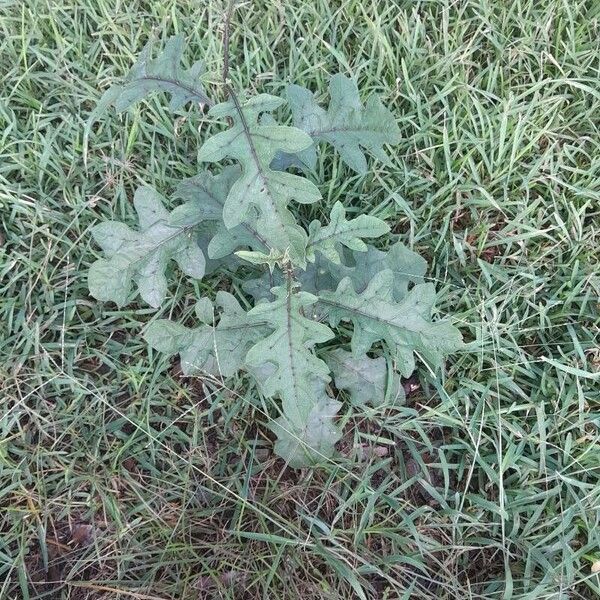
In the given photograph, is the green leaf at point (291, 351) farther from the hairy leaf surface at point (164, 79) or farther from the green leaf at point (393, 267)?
the hairy leaf surface at point (164, 79)

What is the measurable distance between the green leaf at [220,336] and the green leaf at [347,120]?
1.75ft

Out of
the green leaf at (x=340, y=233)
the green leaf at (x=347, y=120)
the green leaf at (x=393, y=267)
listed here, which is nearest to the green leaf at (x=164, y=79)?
the green leaf at (x=347, y=120)

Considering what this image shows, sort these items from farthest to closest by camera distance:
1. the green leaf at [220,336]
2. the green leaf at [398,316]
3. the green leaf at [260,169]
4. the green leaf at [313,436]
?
the green leaf at [313,436] → the green leaf at [220,336] → the green leaf at [398,316] → the green leaf at [260,169]

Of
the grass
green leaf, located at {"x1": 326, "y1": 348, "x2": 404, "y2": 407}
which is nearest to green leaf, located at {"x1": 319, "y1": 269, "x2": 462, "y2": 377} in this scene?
green leaf, located at {"x1": 326, "y1": 348, "x2": 404, "y2": 407}

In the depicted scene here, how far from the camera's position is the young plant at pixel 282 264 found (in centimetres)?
163

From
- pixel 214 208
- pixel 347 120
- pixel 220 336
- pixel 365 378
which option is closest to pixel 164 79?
pixel 214 208

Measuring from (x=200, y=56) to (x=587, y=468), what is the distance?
6.51 ft

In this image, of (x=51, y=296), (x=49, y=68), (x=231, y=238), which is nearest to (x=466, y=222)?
(x=231, y=238)

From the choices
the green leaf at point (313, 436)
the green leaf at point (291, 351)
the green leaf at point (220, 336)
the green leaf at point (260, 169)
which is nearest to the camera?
the green leaf at point (260, 169)

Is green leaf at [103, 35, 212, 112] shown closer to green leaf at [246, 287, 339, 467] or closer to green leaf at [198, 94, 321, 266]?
green leaf at [198, 94, 321, 266]

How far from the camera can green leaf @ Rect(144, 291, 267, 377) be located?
194cm

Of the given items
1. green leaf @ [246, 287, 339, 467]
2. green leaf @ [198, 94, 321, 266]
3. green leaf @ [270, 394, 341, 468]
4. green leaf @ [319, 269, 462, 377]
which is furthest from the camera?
green leaf @ [270, 394, 341, 468]

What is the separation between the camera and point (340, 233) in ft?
5.82

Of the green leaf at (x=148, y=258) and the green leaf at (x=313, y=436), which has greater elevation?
the green leaf at (x=148, y=258)
